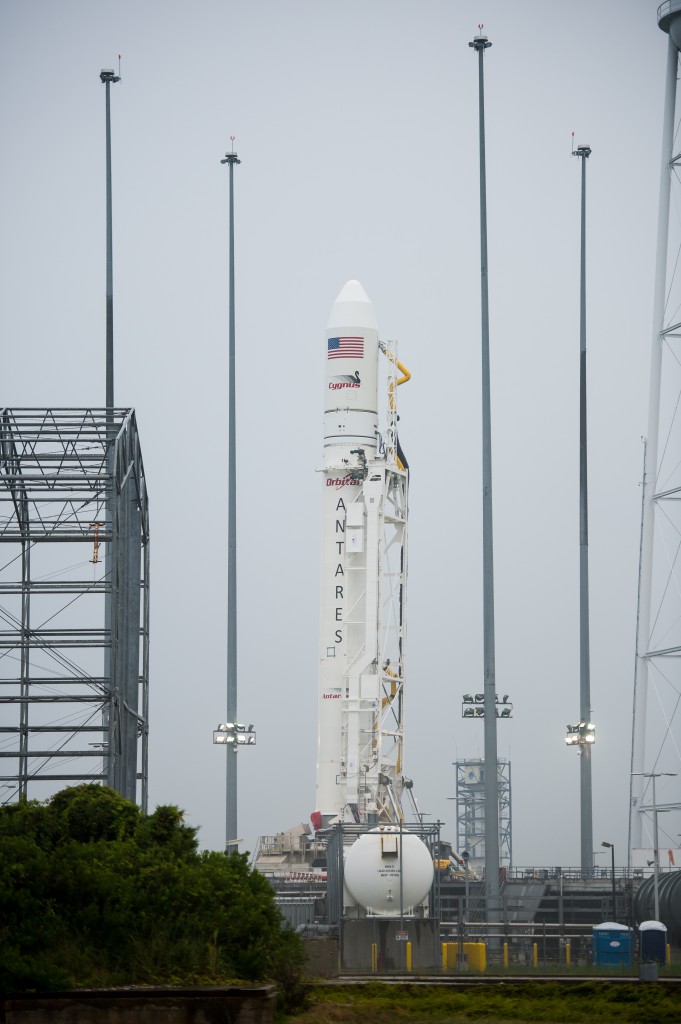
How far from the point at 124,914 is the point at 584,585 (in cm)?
3887

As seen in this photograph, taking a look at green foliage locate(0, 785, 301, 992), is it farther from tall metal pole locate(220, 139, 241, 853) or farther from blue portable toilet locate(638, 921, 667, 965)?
tall metal pole locate(220, 139, 241, 853)

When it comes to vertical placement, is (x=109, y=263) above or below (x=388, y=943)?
above

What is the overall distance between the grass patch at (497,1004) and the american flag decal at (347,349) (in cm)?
3221

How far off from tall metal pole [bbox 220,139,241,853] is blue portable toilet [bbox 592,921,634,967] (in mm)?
15078

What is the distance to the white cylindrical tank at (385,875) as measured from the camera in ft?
144

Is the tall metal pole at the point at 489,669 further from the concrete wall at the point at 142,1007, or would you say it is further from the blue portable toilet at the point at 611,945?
the concrete wall at the point at 142,1007

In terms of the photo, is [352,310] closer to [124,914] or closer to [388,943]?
→ [388,943]

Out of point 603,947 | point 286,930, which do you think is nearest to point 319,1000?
point 286,930

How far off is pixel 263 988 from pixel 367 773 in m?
33.9

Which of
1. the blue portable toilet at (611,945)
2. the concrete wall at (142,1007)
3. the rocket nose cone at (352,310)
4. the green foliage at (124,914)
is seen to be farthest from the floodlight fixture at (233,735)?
the concrete wall at (142,1007)

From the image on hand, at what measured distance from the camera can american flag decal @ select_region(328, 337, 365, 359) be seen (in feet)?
190

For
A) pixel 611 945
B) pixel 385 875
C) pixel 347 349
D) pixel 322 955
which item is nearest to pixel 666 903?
pixel 611 945

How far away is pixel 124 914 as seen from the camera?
78.7 ft

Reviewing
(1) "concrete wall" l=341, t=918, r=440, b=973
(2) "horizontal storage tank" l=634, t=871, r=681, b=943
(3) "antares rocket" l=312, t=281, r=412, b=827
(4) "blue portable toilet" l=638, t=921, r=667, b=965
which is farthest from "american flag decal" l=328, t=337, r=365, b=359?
(4) "blue portable toilet" l=638, t=921, r=667, b=965
